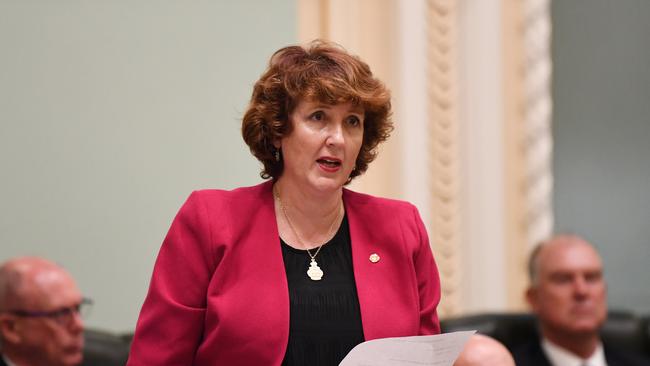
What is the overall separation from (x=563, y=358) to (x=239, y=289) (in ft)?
7.59

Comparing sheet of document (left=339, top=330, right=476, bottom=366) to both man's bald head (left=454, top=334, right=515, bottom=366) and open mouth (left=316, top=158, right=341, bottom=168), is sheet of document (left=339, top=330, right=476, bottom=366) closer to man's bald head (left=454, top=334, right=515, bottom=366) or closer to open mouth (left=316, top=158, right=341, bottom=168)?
open mouth (left=316, top=158, right=341, bottom=168)

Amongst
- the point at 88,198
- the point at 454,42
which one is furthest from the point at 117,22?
the point at 454,42

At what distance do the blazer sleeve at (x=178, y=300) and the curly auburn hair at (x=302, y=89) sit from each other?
263 mm

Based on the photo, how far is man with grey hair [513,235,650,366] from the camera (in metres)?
3.88

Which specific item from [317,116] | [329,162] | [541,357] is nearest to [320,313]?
[329,162]

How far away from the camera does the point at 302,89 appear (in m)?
2.08

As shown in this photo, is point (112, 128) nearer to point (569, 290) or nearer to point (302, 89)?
point (302, 89)

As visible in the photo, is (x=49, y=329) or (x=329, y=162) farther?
(x=49, y=329)

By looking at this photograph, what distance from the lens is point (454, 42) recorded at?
14.1 feet

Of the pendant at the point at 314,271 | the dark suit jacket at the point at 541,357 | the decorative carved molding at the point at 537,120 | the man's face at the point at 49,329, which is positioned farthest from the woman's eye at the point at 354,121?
the decorative carved molding at the point at 537,120

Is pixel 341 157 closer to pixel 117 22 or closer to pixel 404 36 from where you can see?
pixel 117 22

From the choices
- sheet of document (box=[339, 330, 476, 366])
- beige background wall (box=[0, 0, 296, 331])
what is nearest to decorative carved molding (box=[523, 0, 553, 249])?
beige background wall (box=[0, 0, 296, 331])

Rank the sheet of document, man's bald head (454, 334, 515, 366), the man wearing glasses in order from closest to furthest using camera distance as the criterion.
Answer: the sheet of document
man's bald head (454, 334, 515, 366)
the man wearing glasses

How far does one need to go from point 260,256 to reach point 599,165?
303cm
